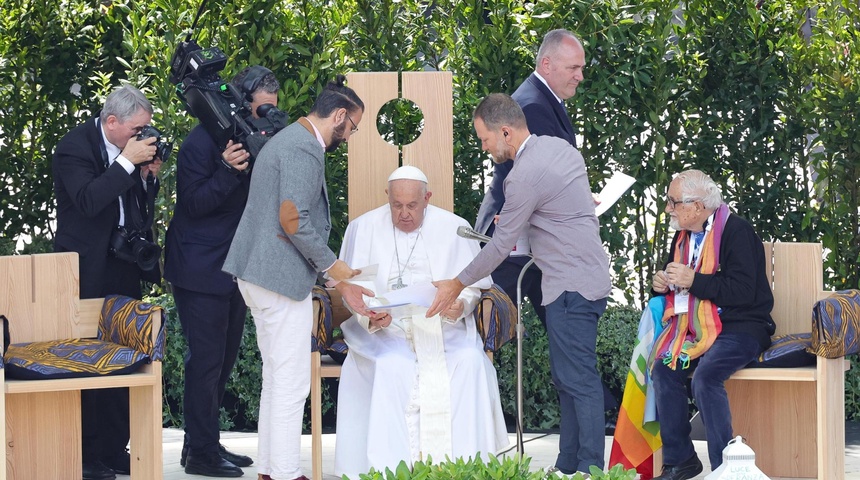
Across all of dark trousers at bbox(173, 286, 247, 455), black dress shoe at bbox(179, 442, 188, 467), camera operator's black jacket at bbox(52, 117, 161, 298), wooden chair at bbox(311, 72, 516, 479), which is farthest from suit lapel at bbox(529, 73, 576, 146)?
black dress shoe at bbox(179, 442, 188, 467)

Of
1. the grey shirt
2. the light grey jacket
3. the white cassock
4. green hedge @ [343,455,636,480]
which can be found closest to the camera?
green hedge @ [343,455,636,480]

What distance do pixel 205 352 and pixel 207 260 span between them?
0.41 m

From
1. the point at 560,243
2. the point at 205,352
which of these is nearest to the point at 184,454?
the point at 205,352

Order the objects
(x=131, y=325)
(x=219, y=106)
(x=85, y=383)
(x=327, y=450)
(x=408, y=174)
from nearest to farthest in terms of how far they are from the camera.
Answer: (x=85, y=383) < (x=131, y=325) < (x=219, y=106) < (x=408, y=174) < (x=327, y=450)

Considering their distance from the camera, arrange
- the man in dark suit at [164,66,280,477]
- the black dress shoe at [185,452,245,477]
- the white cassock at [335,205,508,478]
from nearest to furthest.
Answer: the white cassock at [335,205,508,478] → the man in dark suit at [164,66,280,477] → the black dress shoe at [185,452,245,477]

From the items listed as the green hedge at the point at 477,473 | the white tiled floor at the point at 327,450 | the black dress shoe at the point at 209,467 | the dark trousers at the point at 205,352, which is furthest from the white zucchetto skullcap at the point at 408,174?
the green hedge at the point at 477,473

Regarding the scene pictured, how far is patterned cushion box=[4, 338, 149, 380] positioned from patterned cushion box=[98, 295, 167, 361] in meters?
0.04

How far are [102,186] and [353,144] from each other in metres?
1.20

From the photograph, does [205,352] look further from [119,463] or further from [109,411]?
[119,463]

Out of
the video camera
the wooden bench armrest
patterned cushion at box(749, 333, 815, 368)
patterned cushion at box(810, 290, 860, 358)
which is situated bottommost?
the wooden bench armrest

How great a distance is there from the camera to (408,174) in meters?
5.82

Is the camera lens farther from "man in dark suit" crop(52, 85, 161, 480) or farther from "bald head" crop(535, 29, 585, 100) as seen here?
"bald head" crop(535, 29, 585, 100)

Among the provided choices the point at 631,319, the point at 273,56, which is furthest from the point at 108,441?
the point at 631,319

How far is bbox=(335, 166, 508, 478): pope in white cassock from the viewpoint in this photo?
555cm
